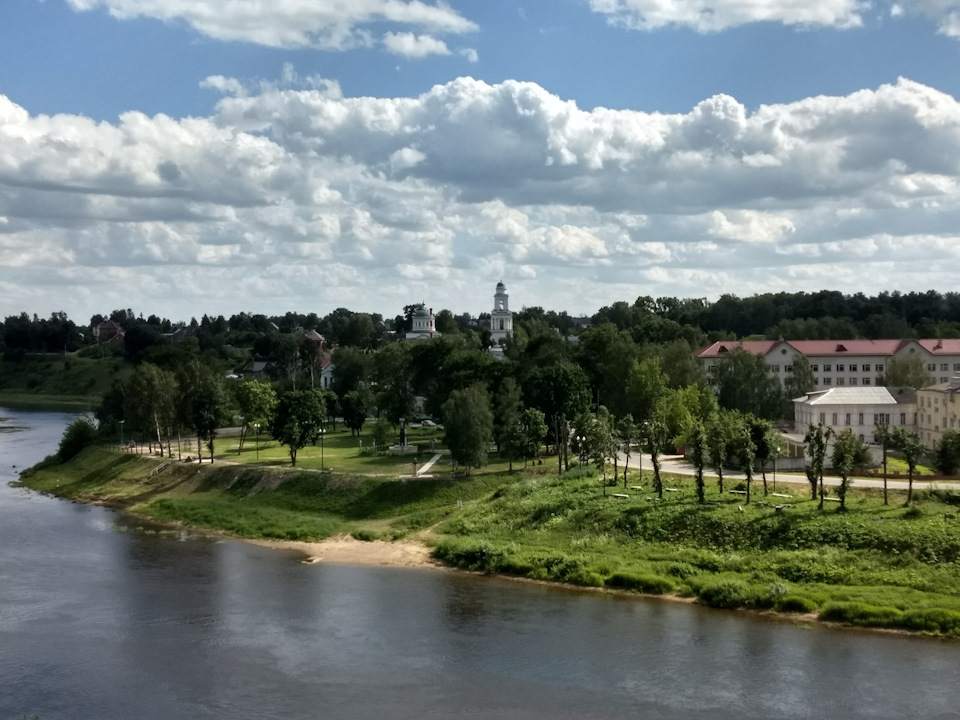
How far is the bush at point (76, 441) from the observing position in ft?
263

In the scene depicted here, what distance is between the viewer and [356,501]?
5622 cm

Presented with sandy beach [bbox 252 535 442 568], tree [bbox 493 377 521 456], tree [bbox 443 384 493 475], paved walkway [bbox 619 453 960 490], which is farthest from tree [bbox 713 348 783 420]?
sandy beach [bbox 252 535 442 568]

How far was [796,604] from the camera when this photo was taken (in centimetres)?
3584

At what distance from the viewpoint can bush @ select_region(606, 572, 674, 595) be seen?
38812 mm

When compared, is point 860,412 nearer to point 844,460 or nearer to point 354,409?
point 844,460

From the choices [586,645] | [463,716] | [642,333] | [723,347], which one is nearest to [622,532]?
[586,645]

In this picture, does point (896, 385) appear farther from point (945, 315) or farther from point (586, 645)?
point (945, 315)

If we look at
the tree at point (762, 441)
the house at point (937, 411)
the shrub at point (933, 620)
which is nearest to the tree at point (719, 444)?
the tree at point (762, 441)

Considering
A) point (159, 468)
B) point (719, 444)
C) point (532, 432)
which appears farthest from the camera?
point (159, 468)

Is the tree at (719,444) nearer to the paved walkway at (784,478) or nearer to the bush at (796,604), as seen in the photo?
the paved walkway at (784,478)

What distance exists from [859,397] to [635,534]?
1081 inches

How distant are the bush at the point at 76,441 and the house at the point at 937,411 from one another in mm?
62982

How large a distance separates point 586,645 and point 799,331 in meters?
91.2

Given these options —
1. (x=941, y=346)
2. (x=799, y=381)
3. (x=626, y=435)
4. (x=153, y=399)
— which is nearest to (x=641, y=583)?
(x=626, y=435)
